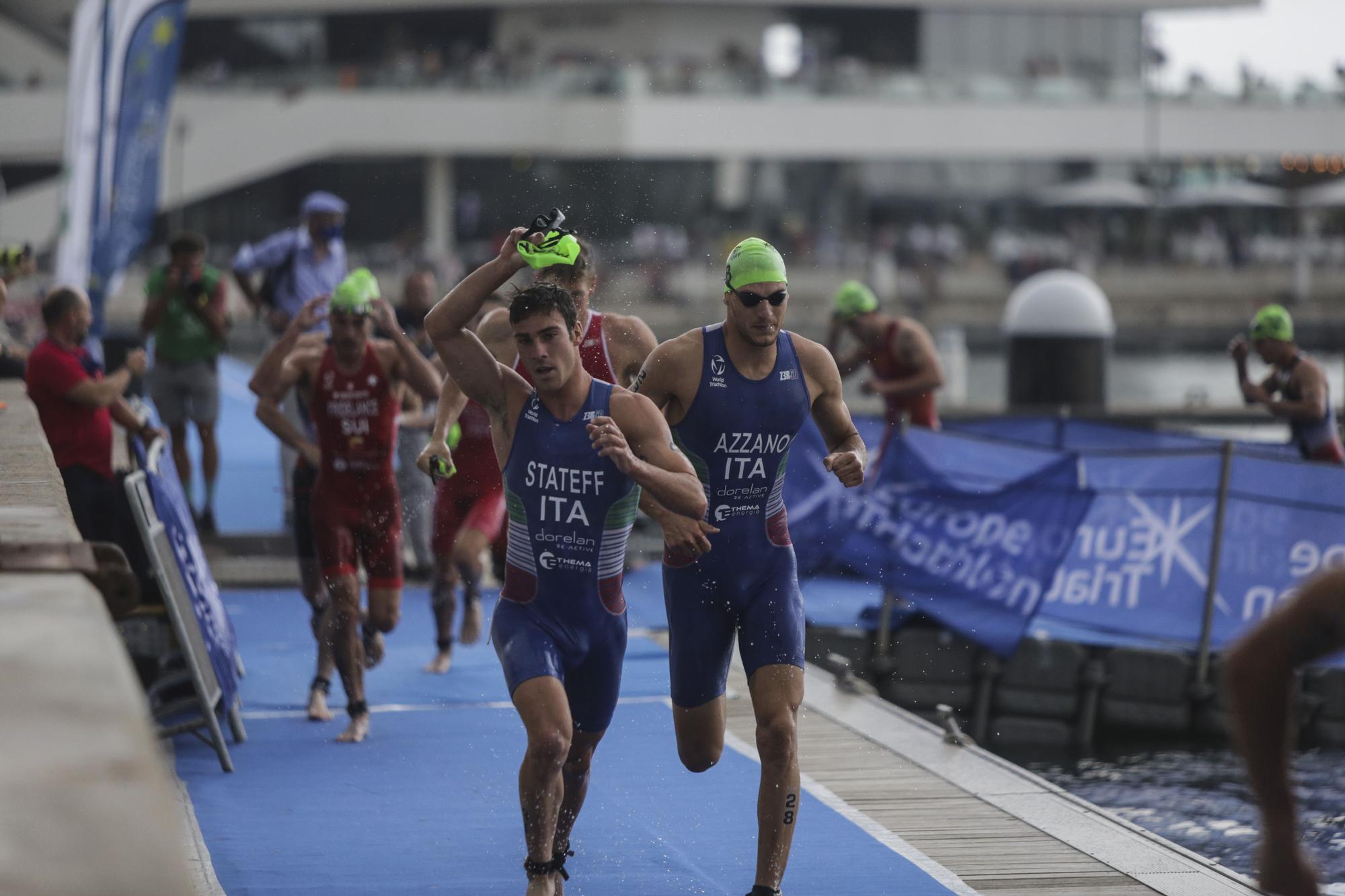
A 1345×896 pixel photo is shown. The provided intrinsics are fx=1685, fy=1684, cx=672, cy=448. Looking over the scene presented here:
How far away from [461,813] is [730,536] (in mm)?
1969

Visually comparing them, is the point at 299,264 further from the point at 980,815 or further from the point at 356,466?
the point at 980,815

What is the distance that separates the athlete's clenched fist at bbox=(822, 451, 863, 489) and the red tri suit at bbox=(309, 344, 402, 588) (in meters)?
3.19

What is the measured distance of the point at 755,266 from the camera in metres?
5.48

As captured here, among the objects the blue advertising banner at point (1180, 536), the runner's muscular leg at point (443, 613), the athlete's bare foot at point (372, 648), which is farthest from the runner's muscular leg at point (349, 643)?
the blue advertising banner at point (1180, 536)

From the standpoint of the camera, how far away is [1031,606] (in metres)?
10.0

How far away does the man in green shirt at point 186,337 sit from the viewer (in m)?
12.2


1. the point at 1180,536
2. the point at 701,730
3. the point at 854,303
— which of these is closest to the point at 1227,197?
the point at 854,303

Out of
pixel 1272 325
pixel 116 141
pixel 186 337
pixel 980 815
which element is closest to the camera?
pixel 980 815

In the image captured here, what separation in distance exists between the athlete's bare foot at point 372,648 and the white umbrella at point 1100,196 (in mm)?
45423

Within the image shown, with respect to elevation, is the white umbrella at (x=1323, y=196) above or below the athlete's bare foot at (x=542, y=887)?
above

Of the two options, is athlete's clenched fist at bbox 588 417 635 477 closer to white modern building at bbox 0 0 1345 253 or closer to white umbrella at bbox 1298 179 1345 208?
white modern building at bbox 0 0 1345 253

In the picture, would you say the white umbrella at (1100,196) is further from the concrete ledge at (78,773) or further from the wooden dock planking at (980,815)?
the concrete ledge at (78,773)

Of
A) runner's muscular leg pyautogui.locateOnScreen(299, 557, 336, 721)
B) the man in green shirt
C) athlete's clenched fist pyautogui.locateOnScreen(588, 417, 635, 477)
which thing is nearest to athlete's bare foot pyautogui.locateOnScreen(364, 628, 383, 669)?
runner's muscular leg pyautogui.locateOnScreen(299, 557, 336, 721)

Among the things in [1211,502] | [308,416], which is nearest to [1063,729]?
[1211,502]
